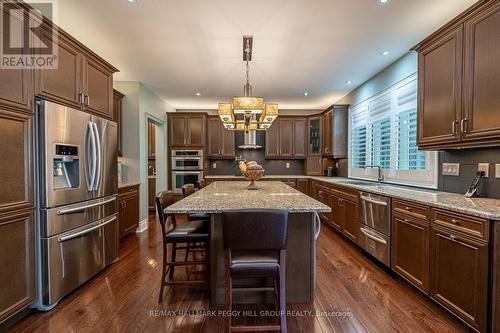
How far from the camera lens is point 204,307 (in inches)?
82.4

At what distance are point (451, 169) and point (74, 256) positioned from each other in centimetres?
384

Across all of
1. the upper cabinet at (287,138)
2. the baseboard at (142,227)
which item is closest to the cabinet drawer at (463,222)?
the baseboard at (142,227)

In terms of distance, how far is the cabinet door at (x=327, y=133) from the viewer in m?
5.45

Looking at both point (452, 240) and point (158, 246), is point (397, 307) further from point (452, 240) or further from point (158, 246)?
point (158, 246)

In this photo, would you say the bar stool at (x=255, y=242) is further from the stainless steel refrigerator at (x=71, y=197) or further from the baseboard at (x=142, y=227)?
the baseboard at (x=142, y=227)

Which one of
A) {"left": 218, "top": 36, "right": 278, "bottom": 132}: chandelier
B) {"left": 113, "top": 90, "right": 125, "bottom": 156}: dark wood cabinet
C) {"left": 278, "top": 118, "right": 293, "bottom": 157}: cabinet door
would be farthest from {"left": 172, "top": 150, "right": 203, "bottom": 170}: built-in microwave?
{"left": 218, "top": 36, "right": 278, "bottom": 132}: chandelier

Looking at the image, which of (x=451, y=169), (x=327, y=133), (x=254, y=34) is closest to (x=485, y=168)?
(x=451, y=169)

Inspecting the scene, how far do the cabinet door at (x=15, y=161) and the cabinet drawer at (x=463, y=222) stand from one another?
3.25 meters

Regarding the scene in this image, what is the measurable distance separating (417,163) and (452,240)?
4.98ft

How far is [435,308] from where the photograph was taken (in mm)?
2070

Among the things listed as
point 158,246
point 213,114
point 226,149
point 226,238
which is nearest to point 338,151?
point 226,149

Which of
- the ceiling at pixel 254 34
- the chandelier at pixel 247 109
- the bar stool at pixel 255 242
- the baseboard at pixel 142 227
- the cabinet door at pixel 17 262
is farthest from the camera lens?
the baseboard at pixel 142 227

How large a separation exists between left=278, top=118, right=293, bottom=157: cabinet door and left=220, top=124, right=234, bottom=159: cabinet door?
4.12 feet

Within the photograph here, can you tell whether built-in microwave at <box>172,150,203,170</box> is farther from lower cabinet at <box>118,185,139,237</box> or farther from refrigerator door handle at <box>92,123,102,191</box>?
refrigerator door handle at <box>92,123,102,191</box>
